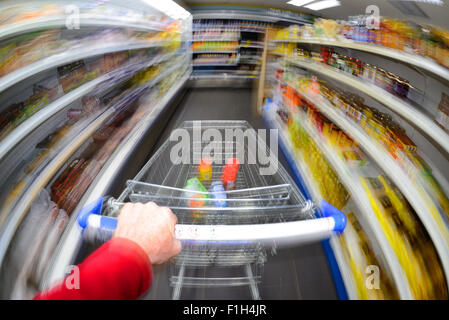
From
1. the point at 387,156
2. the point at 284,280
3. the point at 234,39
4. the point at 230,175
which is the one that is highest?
the point at 234,39

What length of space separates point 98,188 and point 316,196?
1.64 metres

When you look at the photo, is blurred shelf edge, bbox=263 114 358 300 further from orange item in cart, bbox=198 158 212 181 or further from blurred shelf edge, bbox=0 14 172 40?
blurred shelf edge, bbox=0 14 172 40

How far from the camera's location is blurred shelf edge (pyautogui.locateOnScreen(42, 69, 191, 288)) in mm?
958

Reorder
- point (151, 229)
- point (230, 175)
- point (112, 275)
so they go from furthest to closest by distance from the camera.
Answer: point (230, 175), point (151, 229), point (112, 275)

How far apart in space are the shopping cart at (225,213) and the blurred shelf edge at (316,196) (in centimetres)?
45

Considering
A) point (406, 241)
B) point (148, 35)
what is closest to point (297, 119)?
point (406, 241)

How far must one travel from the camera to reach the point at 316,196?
Answer: 65.4 inches

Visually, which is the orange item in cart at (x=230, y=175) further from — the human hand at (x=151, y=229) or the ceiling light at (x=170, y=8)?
the ceiling light at (x=170, y=8)

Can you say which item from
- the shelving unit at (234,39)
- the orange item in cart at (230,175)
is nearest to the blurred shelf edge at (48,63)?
the orange item in cart at (230,175)

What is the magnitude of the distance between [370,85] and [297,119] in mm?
1110

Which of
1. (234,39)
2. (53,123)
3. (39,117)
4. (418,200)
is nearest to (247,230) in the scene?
(418,200)

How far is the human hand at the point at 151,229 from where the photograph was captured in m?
0.65

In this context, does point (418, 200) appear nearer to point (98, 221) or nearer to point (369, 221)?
point (369, 221)
